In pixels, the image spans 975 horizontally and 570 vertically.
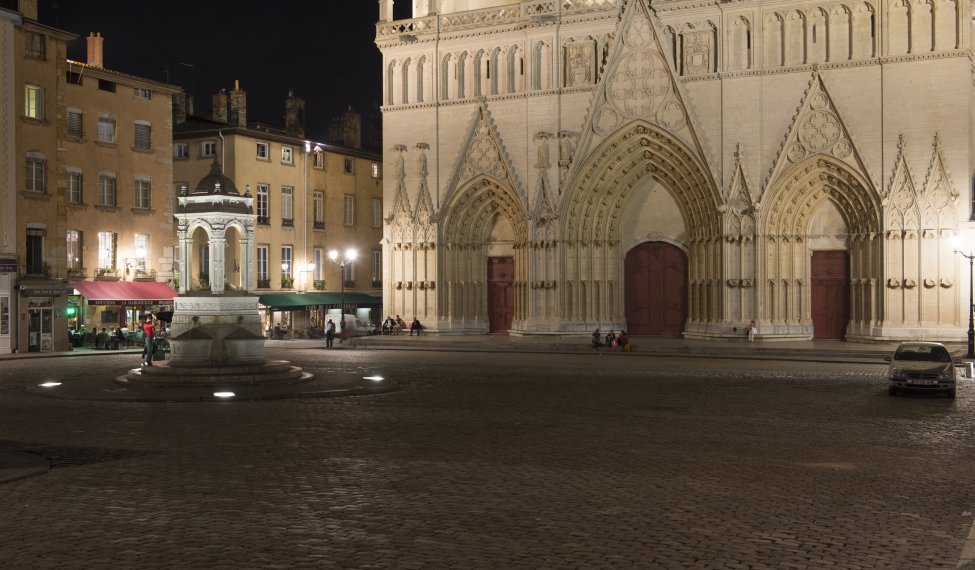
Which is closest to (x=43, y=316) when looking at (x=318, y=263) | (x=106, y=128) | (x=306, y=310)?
(x=106, y=128)

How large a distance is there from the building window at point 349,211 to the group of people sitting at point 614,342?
946 inches

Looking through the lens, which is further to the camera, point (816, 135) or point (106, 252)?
point (106, 252)

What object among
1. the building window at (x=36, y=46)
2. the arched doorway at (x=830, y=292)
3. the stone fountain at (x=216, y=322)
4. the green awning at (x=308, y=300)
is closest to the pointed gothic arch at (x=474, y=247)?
the green awning at (x=308, y=300)

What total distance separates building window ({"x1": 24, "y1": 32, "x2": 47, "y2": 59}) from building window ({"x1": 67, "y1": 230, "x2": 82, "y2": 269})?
7497mm

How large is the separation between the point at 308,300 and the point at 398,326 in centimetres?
956

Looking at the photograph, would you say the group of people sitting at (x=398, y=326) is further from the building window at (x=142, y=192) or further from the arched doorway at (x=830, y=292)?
the arched doorway at (x=830, y=292)

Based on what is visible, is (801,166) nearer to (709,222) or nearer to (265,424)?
(709,222)

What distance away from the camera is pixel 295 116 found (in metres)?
60.8

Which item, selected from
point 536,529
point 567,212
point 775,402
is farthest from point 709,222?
point 536,529

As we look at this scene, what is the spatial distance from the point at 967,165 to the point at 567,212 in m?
15.6

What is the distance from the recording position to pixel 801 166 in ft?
130

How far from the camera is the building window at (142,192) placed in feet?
155

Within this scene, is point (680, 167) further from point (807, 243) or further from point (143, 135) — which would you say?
point (143, 135)

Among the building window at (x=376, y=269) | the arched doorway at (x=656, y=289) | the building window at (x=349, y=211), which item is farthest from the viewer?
the building window at (x=376, y=269)
